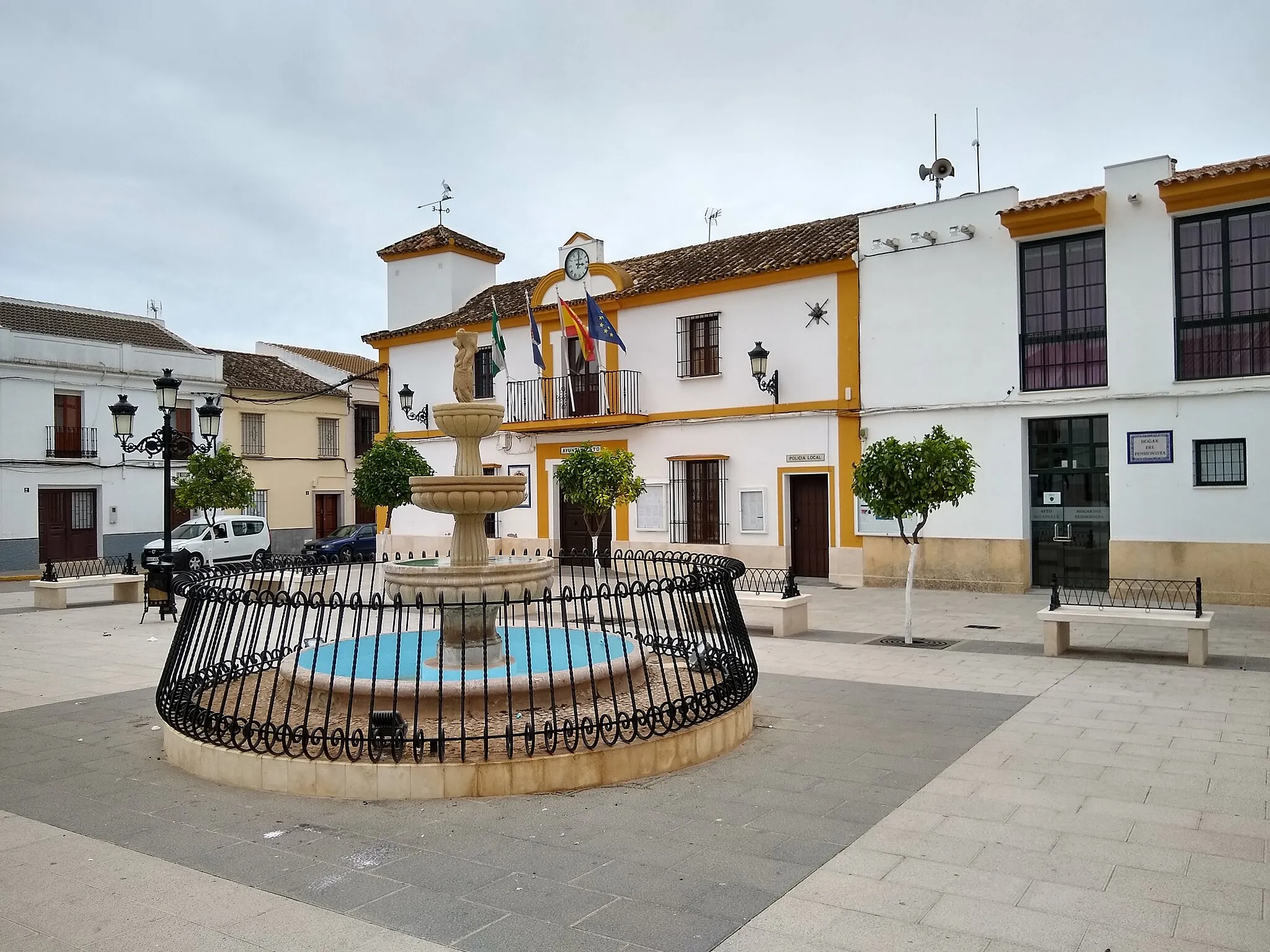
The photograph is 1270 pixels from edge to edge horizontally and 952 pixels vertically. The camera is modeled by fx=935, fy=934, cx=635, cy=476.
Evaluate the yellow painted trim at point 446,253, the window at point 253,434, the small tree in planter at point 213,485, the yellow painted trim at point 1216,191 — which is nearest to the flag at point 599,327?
the yellow painted trim at point 446,253

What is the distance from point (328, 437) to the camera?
1230 inches

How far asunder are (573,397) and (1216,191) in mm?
12697

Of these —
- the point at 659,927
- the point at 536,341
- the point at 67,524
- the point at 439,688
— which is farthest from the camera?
the point at 67,524

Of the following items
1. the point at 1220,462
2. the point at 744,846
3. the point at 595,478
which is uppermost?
the point at 1220,462

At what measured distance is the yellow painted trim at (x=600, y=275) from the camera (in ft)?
67.1

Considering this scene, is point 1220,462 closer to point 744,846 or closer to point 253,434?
point 744,846

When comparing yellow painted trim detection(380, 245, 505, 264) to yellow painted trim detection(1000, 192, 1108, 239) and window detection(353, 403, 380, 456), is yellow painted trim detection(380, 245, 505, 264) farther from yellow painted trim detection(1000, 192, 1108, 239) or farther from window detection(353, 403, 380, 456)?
yellow painted trim detection(1000, 192, 1108, 239)

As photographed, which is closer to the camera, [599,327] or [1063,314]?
[1063,314]

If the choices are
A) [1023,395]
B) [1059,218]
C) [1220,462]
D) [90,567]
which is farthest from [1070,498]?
[90,567]

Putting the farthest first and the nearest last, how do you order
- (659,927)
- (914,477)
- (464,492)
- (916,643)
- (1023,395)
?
(1023,395)
(916,643)
(914,477)
(464,492)
(659,927)

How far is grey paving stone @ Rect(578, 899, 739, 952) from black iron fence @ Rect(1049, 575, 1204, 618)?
10.1m

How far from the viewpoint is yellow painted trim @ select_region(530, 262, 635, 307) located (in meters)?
20.5

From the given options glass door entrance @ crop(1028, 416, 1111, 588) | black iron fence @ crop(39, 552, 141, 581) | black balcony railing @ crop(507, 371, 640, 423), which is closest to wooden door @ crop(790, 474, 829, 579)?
glass door entrance @ crop(1028, 416, 1111, 588)

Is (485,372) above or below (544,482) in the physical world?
above
